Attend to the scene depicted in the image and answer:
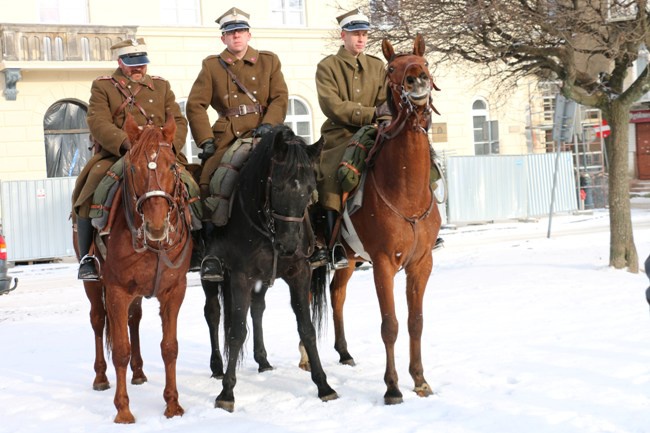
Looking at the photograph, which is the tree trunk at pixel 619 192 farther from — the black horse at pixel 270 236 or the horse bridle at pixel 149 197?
the horse bridle at pixel 149 197

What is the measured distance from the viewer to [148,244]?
7.41m

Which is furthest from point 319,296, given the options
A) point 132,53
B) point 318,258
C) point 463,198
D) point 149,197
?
point 463,198

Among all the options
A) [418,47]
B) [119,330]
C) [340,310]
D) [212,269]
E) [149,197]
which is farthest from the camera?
[340,310]

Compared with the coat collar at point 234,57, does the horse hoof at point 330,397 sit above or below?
below

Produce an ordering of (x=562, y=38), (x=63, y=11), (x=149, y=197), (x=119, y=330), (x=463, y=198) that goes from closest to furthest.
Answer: (x=149, y=197)
(x=119, y=330)
(x=562, y=38)
(x=63, y=11)
(x=463, y=198)

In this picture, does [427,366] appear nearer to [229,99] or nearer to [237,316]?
[237,316]

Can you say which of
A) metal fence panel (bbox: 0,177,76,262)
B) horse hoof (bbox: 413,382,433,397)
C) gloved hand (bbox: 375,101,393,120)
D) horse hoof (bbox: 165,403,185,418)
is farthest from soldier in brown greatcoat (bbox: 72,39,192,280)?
metal fence panel (bbox: 0,177,76,262)

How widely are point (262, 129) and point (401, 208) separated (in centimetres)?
150

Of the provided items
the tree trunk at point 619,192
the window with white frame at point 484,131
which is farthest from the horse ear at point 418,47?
the window with white frame at point 484,131

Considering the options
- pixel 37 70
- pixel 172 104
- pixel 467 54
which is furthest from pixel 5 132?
pixel 172 104

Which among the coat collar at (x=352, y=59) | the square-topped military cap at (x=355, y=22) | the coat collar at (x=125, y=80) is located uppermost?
the square-topped military cap at (x=355, y=22)

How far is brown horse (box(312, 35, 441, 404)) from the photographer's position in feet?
24.6

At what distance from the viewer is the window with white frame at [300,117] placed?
2995 centimetres

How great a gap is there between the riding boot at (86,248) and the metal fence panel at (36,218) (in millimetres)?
14601
